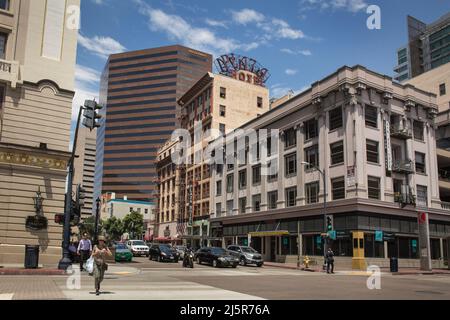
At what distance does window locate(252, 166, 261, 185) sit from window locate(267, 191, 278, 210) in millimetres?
2785

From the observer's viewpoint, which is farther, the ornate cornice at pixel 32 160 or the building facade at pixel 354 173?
the building facade at pixel 354 173

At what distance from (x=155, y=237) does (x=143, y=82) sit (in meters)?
79.7

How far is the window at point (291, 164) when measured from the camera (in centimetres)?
4702

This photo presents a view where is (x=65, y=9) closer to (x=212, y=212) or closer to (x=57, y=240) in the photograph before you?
(x=57, y=240)

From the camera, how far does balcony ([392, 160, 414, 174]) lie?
133 ft

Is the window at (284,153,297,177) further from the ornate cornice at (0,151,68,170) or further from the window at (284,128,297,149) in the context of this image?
the ornate cornice at (0,151,68,170)

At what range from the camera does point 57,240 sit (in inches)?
1029

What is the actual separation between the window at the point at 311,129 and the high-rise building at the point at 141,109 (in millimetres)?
108387

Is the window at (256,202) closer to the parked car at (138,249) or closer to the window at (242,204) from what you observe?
the window at (242,204)

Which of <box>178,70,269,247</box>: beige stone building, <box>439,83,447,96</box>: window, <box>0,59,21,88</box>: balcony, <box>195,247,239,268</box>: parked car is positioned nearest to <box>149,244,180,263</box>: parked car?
<box>195,247,239,268</box>: parked car

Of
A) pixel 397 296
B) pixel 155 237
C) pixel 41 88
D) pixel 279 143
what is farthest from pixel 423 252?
pixel 155 237

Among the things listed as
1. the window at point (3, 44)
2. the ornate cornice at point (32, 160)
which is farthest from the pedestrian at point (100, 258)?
the window at point (3, 44)

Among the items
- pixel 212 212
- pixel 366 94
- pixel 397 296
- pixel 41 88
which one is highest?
pixel 366 94

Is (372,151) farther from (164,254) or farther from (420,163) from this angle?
(164,254)
